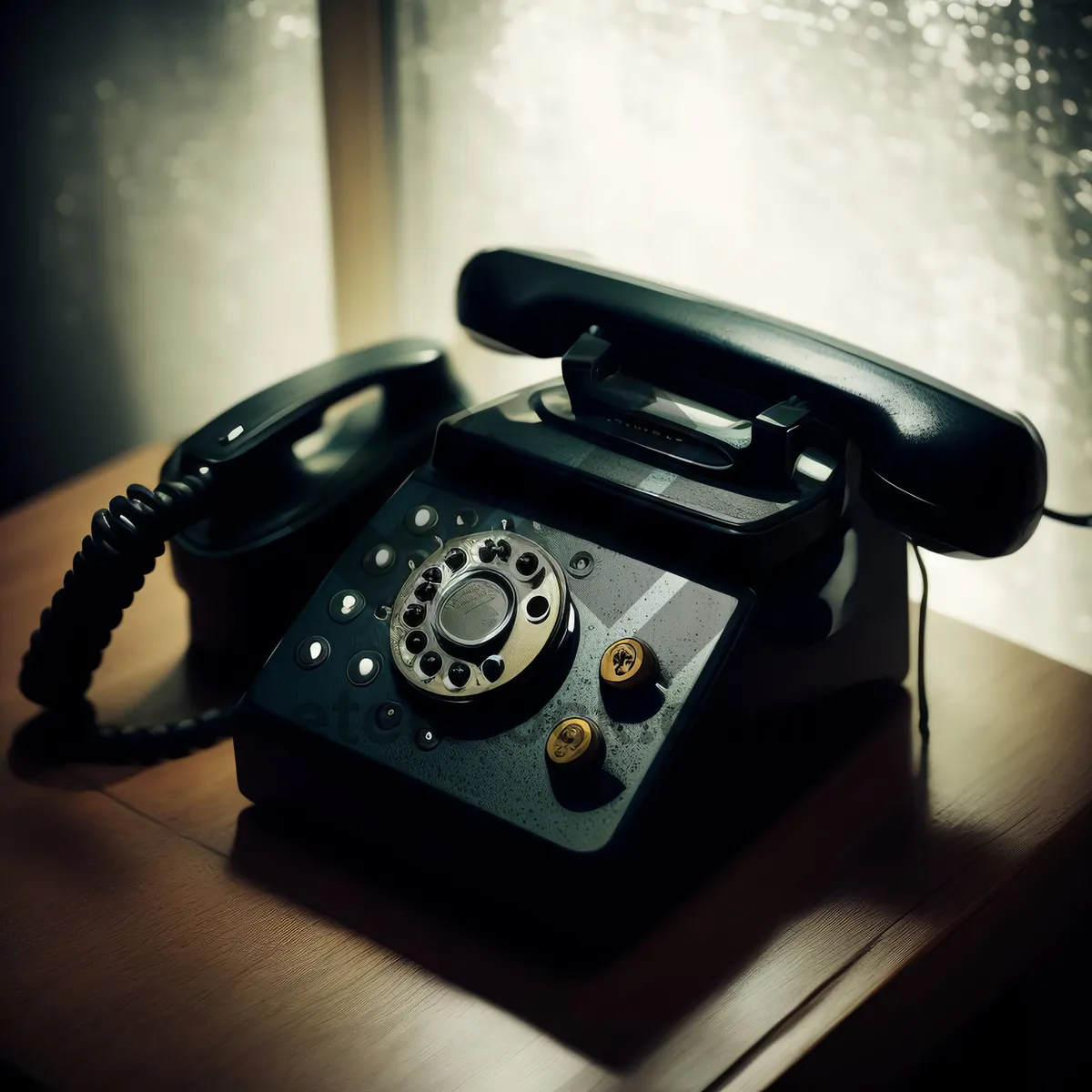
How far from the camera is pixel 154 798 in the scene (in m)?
0.71

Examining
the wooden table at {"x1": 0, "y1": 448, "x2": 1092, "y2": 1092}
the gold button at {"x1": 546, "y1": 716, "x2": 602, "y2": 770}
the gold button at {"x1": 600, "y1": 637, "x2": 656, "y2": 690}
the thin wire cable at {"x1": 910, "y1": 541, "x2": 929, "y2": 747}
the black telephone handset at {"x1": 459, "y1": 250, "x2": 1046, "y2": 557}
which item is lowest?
the wooden table at {"x1": 0, "y1": 448, "x2": 1092, "y2": 1092}

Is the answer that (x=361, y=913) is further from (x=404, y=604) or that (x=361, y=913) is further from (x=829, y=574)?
(x=829, y=574)

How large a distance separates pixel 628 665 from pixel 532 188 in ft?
1.96

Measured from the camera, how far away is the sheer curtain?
78 cm

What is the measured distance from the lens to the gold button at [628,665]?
568mm

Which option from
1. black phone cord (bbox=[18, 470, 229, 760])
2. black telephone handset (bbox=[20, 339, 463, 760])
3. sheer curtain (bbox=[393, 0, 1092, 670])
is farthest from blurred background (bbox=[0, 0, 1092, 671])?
black phone cord (bbox=[18, 470, 229, 760])

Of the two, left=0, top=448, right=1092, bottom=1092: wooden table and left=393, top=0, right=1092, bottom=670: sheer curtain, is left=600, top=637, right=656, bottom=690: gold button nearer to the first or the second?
left=0, top=448, right=1092, bottom=1092: wooden table

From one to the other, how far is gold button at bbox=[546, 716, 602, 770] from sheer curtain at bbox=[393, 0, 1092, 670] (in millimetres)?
380

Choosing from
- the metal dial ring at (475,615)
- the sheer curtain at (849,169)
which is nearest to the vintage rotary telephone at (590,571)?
the metal dial ring at (475,615)

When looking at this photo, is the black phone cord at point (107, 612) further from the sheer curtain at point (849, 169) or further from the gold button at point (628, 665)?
the sheer curtain at point (849, 169)

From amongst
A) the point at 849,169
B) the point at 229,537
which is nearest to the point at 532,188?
the point at 849,169

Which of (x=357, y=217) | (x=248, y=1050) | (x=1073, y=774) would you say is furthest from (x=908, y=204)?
(x=248, y=1050)

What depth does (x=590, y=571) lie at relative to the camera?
62 cm

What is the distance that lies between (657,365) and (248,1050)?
0.40 metres
